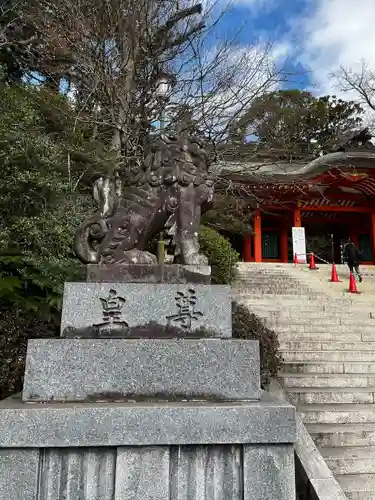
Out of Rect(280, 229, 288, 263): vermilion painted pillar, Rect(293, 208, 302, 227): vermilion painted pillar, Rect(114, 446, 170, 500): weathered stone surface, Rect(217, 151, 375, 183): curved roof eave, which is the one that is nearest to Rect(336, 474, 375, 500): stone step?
Rect(114, 446, 170, 500): weathered stone surface

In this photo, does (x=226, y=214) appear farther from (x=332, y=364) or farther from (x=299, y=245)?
(x=332, y=364)

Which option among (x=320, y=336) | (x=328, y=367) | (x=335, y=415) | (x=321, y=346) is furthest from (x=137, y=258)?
(x=320, y=336)

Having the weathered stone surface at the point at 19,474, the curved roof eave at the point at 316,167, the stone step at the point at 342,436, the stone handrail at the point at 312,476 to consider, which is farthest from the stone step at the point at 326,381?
the curved roof eave at the point at 316,167

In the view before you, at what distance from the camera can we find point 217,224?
1153 centimetres

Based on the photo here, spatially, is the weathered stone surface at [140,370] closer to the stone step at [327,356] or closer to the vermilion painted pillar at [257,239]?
the stone step at [327,356]

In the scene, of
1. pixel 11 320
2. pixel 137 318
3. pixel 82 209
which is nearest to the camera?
pixel 137 318

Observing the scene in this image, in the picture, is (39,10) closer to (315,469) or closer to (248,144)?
(248,144)

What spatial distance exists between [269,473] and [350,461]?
1.73 m

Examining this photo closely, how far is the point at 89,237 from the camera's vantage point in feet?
9.52

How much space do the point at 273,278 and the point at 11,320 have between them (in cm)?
818

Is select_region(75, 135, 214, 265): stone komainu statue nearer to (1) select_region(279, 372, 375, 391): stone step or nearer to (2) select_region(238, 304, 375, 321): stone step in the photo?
(1) select_region(279, 372, 375, 391): stone step

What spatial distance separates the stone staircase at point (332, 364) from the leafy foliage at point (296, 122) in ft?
12.0

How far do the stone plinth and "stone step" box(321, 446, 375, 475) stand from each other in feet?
5.01

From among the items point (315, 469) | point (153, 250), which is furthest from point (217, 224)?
point (315, 469)
